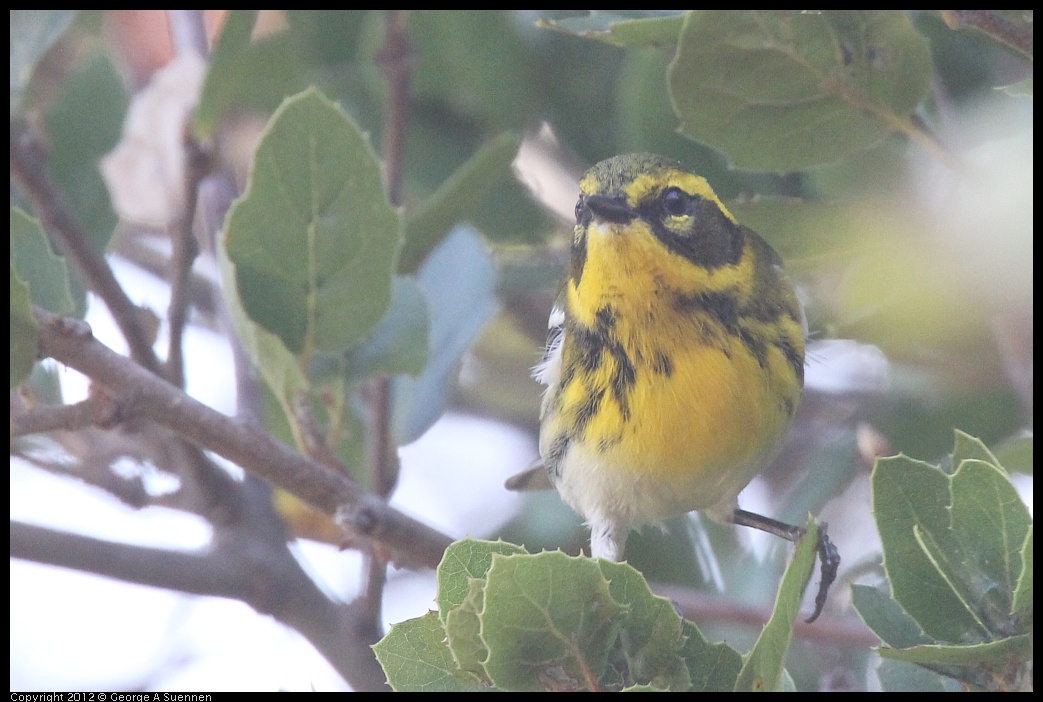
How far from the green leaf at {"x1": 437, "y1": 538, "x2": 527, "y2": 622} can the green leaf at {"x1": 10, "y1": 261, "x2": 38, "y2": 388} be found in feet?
2.55

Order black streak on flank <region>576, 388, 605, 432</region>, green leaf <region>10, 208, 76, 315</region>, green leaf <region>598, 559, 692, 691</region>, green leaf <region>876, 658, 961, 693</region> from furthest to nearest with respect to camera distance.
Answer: black streak on flank <region>576, 388, 605, 432</region>
green leaf <region>10, 208, 76, 315</region>
green leaf <region>876, 658, 961, 693</region>
green leaf <region>598, 559, 692, 691</region>

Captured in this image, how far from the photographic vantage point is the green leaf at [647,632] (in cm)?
154

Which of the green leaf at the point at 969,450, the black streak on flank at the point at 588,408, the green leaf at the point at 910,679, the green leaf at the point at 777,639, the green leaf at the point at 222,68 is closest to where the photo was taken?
the green leaf at the point at 777,639

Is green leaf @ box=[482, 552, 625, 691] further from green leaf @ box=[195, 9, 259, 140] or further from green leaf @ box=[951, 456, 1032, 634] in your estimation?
green leaf @ box=[195, 9, 259, 140]

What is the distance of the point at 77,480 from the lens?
250 centimetres

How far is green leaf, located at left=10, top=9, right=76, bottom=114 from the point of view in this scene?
2594 mm

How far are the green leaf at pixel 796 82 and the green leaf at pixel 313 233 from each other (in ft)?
Answer: 2.10

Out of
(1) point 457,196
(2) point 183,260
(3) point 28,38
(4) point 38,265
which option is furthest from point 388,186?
(3) point 28,38

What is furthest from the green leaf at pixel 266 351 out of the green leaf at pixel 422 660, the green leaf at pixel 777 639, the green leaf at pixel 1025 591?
the green leaf at pixel 1025 591

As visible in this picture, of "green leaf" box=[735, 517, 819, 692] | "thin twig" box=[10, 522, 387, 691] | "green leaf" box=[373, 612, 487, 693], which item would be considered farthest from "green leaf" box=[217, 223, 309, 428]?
"green leaf" box=[735, 517, 819, 692]

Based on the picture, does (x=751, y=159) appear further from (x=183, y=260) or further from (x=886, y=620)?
(x=183, y=260)

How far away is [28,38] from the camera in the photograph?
2639mm

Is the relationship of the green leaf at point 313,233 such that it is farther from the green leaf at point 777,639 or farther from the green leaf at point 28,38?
the green leaf at point 777,639
